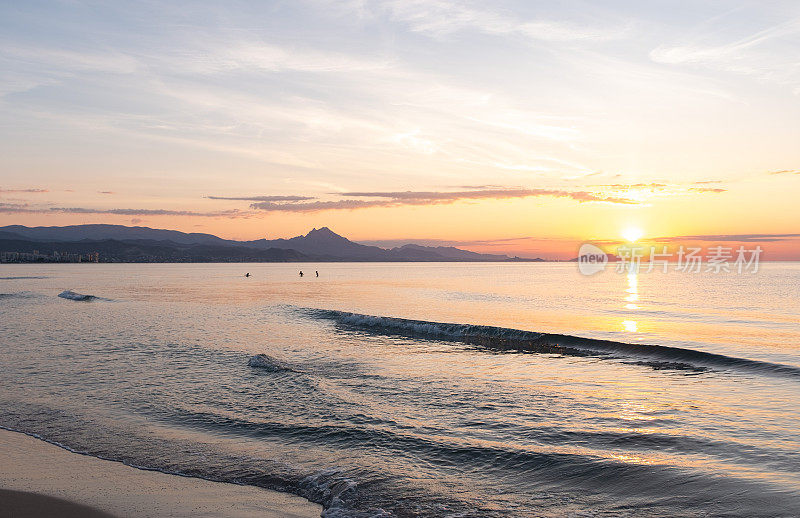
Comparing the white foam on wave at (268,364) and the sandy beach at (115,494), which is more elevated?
the sandy beach at (115,494)

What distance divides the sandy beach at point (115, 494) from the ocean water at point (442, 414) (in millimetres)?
551

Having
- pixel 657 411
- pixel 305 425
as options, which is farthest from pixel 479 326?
pixel 305 425

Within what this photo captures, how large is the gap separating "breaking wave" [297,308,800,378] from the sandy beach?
67.7ft

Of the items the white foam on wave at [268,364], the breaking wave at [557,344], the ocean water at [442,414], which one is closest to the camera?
the ocean water at [442,414]

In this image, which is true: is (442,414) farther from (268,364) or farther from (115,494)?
(268,364)

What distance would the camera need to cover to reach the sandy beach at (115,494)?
9578 millimetres

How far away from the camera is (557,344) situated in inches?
1257

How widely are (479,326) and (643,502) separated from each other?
28.3 meters

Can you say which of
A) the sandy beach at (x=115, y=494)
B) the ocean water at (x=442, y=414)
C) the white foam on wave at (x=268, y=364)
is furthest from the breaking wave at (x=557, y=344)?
the sandy beach at (x=115, y=494)

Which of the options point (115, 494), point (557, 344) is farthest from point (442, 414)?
point (557, 344)

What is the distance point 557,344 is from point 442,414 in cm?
1794

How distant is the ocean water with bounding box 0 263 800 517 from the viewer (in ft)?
35.2

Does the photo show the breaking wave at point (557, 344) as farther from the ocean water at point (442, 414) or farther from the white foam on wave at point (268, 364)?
the white foam on wave at point (268, 364)

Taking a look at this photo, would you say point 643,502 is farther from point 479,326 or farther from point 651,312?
point 651,312
